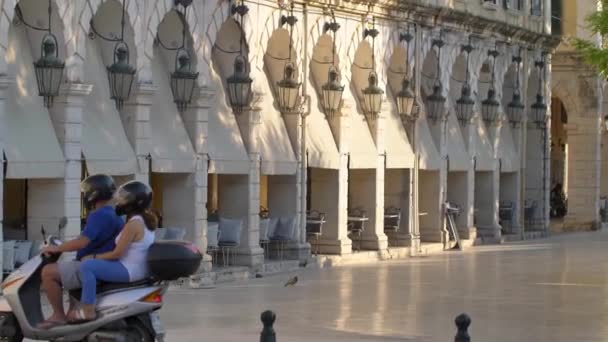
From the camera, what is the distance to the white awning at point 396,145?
38.9 meters

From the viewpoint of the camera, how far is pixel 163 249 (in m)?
14.7

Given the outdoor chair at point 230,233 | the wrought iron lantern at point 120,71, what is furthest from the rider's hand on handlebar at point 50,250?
the outdoor chair at point 230,233

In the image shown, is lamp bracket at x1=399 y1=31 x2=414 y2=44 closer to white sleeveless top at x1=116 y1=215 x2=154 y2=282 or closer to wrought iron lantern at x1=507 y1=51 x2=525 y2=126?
wrought iron lantern at x1=507 y1=51 x2=525 y2=126

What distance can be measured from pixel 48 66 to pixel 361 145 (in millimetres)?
12459

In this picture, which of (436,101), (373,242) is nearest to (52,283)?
(373,242)

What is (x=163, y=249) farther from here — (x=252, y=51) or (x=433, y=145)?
(x=433, y=145)

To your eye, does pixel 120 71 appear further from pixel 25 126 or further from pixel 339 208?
→ pixel 339 208

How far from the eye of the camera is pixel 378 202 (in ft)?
125

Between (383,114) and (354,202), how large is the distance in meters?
2.05

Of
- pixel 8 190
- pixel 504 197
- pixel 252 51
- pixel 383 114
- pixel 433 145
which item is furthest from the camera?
pixel 504 197

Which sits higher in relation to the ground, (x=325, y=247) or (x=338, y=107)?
(x=338, y=107)

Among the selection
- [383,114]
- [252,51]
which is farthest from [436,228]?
[252,51]

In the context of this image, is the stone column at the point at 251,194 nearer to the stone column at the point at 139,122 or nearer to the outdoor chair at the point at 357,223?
the stone column at the point at 139,122

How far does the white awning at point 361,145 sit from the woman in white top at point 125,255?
2159 centimetres
